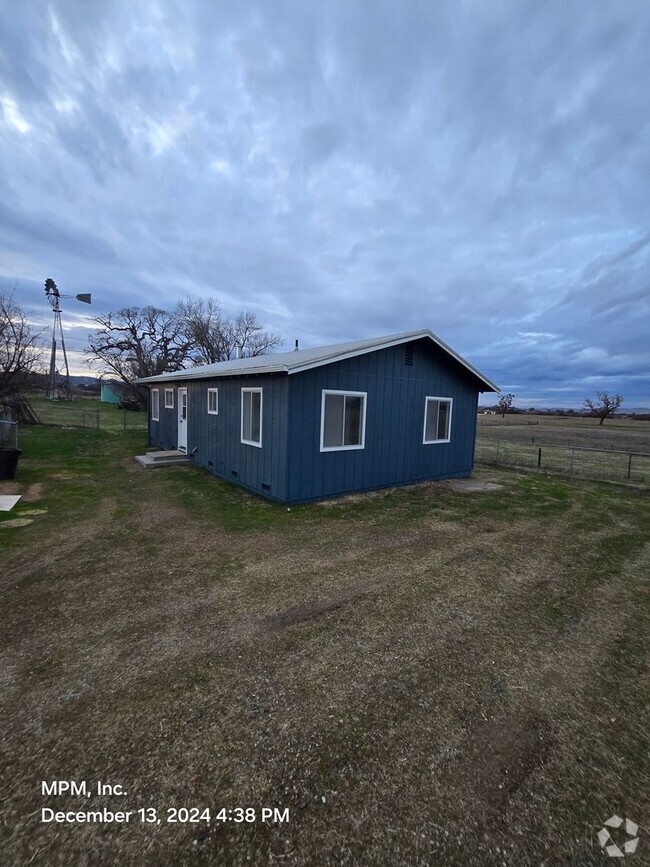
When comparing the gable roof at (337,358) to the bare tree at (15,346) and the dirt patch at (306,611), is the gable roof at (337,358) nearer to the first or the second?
the dirt patch at (306,611)

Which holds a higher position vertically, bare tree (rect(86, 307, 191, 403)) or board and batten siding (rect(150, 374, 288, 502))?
bare tree (rect(86, 307, 191, 403))

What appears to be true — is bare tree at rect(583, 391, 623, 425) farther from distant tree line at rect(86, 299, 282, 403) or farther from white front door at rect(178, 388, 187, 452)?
white front door at rect(178, 388, 187, 452)


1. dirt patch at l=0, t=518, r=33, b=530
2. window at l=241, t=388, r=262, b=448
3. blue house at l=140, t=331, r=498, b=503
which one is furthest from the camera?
window at l=241, t=388, r=262, b=448

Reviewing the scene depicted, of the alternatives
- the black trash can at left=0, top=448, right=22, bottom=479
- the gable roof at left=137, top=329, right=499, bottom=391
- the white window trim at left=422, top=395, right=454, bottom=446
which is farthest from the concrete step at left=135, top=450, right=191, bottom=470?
the white window trim at left=422, top=395, right=454, bottom=446

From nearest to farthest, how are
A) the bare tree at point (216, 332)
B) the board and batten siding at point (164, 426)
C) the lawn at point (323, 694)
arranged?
the lawn at point (323, 694) < the board and batten siding at point (164, 426) < the bare tree at point (216, 332)

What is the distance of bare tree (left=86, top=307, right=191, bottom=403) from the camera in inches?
1312

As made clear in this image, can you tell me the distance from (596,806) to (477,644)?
1303 mm

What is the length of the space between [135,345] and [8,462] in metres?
29.0

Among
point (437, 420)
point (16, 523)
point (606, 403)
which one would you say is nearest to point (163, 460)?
point (16, 523)

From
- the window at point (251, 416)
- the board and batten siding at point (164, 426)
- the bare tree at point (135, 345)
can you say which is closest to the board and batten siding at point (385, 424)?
the window at point (251, 416)

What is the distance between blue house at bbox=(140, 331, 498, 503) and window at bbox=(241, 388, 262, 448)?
0.02 metres

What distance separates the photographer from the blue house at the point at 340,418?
23.7 ft

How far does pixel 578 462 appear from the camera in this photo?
14672 millimetres

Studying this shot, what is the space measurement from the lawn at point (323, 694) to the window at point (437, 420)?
455cm
